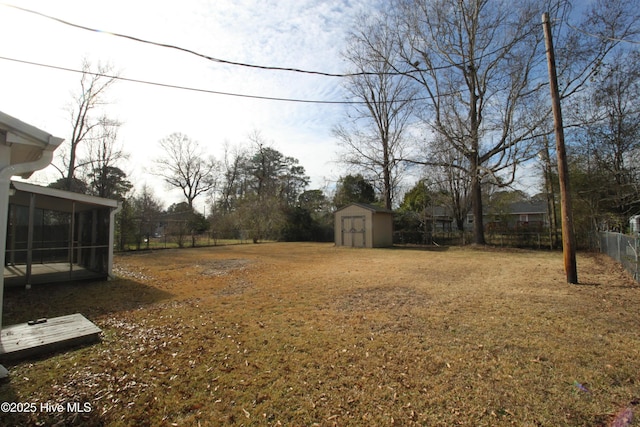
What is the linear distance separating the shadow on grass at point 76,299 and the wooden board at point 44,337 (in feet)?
2.66

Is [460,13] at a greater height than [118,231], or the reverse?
[460,13]

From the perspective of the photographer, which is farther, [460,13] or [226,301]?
[460,13]

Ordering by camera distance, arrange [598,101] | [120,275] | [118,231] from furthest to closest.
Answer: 1. [118,231]
2. [598,101]
3. [120,275]

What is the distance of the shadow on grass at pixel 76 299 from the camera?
5316 millimetres

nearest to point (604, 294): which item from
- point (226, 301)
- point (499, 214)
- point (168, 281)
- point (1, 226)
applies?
point (226, 301)

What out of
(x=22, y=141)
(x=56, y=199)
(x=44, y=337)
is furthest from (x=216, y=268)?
(x=22, y=141)

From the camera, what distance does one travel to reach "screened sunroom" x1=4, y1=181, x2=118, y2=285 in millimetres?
7811

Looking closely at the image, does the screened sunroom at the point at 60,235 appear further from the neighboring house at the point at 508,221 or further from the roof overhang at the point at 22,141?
the neighboring house at the point at 508,221

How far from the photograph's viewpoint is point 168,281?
27.6 feet

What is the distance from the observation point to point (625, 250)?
8594 mm

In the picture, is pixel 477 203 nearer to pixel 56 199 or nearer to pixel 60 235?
pixel 56 199

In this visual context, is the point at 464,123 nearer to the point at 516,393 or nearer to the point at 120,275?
the point at 516,393

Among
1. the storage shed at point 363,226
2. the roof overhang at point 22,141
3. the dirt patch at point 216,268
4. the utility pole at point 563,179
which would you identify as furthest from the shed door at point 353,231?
the roof overhang at point 22,141

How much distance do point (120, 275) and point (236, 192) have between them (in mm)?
28459
